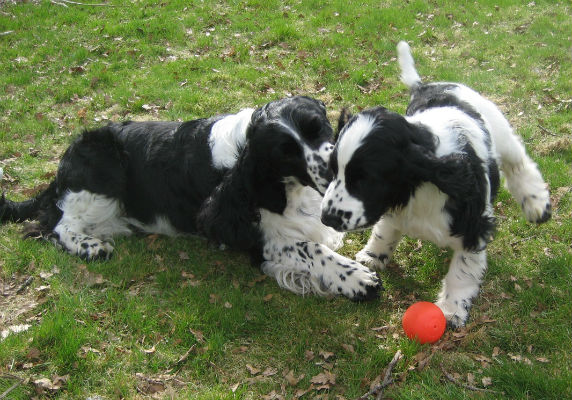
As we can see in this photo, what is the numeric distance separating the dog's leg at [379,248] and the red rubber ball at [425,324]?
76 cm

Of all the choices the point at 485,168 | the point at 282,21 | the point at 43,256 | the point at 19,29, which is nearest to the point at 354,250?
the point at 485,168

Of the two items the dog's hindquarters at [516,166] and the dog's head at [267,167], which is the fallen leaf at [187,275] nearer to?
the dog's head at [267,167]

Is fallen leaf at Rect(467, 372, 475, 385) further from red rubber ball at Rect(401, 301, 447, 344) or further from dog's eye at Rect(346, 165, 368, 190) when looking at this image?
dog's eye at Rect(346, 165, 368, 190)

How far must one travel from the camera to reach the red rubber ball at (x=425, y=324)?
10.5 feet

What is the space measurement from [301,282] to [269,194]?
0.68 meters

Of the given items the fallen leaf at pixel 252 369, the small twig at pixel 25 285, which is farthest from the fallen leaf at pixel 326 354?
the small twig at pixel 25 285

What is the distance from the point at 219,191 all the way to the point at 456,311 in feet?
6.03

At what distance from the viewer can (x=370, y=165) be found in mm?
3014

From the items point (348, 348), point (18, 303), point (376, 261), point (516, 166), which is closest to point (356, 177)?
point (348, 348)

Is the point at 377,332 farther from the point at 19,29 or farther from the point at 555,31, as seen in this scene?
the point at 19,29

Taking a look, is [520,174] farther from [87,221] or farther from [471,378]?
[87,221]

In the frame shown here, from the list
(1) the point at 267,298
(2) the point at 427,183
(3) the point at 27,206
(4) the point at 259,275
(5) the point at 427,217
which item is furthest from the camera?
(3) the point at 27,206

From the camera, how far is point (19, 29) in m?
9.39

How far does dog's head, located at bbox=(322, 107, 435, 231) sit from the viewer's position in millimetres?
3000
